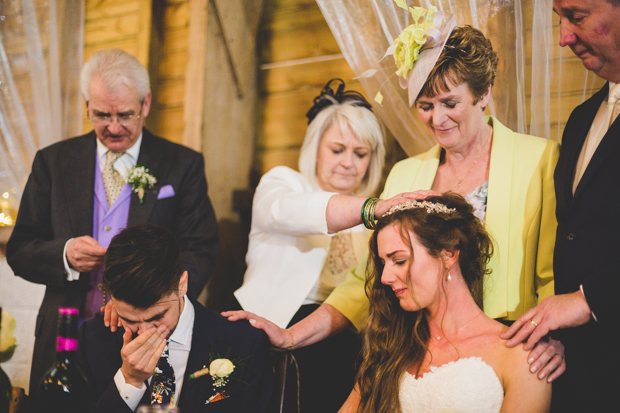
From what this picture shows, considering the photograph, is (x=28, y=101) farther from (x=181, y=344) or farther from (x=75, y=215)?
(x=181, y=344)

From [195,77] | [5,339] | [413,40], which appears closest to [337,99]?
[195,77]

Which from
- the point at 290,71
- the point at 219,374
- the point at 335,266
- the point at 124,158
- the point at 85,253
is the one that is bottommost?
the point at 219,374

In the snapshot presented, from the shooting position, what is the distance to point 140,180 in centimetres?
261

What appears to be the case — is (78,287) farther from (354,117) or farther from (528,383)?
(528,383)

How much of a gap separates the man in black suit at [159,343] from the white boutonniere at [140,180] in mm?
636

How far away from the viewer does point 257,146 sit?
3.81m

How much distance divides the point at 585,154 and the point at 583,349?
25.9 inches

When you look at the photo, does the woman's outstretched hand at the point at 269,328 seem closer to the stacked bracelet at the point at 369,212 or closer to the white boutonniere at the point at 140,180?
the stacked bracelet at the point at 369,212

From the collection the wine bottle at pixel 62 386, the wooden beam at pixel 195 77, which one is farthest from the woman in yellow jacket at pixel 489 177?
the wooden beam at pixel 195 77

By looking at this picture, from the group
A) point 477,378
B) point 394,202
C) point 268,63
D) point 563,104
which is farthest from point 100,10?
point 477,378

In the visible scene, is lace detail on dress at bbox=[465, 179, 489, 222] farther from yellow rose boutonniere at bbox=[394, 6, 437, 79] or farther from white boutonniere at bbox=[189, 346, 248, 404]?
white boutonniere at bbox=[189, 346, 248, 404]

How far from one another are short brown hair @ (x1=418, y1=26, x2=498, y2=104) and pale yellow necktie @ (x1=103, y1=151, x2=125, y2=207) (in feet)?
5.16

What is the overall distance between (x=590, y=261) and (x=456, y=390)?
1.97ft

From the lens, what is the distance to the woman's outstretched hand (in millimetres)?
2205
